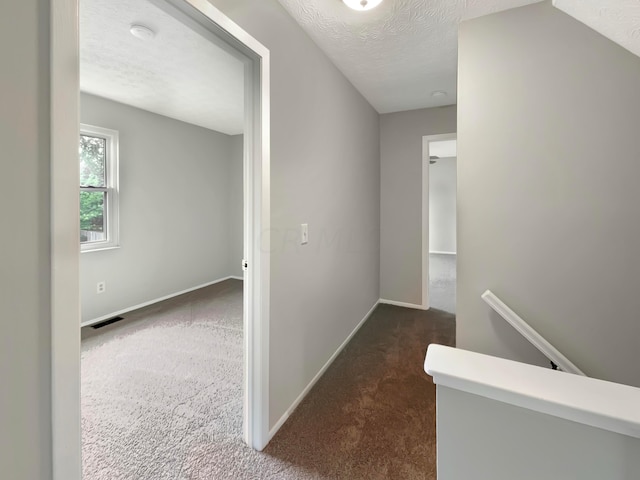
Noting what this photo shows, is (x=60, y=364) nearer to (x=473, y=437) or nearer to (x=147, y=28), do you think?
(x=473, y=437)

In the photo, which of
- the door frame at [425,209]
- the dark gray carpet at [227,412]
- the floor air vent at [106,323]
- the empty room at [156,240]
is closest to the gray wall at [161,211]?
the empty room at [156,240]

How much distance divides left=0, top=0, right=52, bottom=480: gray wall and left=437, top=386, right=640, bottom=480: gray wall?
1063mm

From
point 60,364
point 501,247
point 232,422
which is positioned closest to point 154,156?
point 232,422

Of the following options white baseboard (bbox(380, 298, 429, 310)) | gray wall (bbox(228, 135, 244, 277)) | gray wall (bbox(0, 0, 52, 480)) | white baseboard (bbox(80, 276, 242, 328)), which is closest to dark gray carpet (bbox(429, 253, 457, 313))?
white baseboard (bbox(380, 298, 429, 310))

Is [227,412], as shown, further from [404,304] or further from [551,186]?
[404,304]

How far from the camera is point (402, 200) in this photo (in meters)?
A: 3.76

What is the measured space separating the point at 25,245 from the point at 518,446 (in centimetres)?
133

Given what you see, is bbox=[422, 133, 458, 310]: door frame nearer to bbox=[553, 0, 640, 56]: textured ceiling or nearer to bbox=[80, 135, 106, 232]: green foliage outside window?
bbox=[553, 0, 640, 56]: textured ceiling

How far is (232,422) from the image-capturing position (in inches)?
69.1

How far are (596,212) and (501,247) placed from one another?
0.48m

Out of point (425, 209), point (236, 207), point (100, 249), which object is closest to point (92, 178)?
point (100, 249)

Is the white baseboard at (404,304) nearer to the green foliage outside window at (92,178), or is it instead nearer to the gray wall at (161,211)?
the gray wall at (161,211)

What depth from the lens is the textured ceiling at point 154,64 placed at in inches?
70.9

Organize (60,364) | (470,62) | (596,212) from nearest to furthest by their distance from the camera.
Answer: (60,364) < (596,212) < (470,62)
